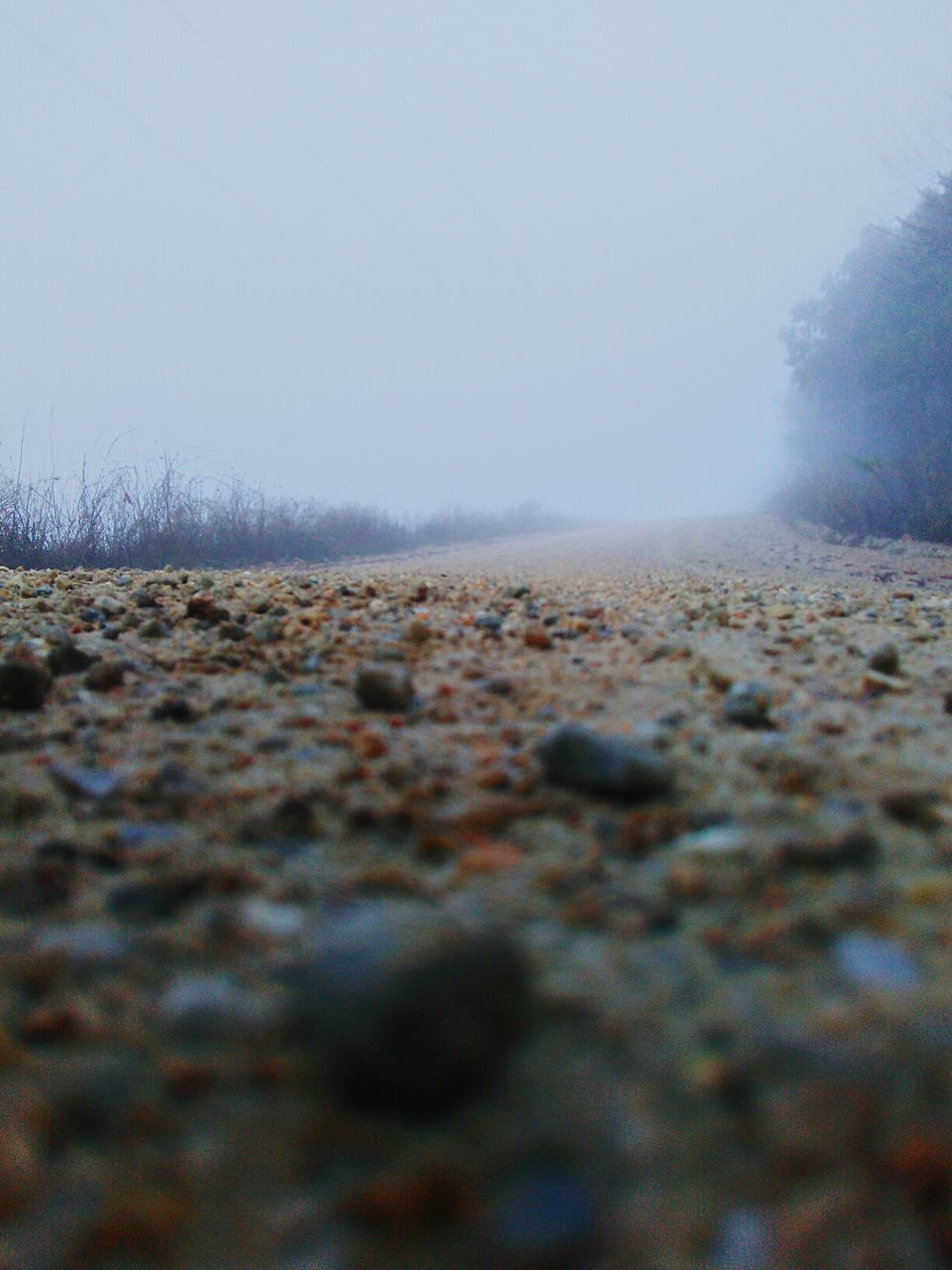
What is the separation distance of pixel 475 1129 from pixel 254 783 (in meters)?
0.70

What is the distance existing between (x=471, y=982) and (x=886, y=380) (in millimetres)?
22688

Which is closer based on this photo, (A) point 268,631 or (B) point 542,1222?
(B) point 542,1222

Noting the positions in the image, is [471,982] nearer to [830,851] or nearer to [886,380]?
[830,851]

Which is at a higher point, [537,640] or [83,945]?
Answer: [537,640]

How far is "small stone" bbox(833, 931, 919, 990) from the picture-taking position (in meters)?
0.71

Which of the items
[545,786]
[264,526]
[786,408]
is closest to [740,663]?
[545,786]

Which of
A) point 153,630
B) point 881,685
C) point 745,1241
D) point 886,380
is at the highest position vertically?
point 886,380

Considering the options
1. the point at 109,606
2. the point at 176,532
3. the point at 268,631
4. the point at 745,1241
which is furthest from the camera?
the point at 176,532

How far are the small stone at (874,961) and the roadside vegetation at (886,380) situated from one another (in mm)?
10926

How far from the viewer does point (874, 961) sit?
0.75m

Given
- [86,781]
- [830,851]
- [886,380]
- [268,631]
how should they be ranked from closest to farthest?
[830,851] → [86,781] → [268,631] → [886,380]

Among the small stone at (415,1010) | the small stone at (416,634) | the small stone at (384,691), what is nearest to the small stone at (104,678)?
the small stone at (384,691)

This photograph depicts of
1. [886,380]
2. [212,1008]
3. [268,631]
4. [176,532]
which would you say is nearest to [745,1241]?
[212,1008]

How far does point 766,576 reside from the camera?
607 cm
